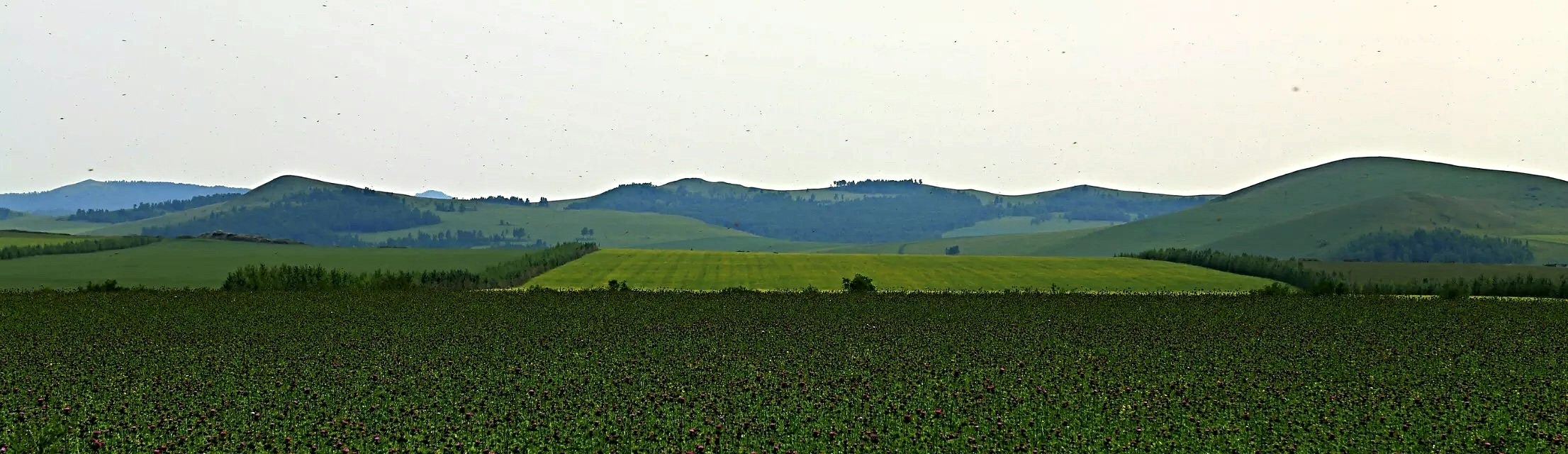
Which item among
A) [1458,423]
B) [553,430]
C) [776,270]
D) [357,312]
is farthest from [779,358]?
[776,270]

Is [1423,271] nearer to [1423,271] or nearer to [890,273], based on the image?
[1423,271]

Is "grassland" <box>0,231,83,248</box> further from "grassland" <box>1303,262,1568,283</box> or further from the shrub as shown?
"grassland" <box>1303,262,1568,283</box>

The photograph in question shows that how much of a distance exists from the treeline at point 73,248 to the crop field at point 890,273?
224ft

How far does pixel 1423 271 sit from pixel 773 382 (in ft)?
365

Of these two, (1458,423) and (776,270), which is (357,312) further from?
(776,270)

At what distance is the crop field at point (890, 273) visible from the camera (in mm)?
89750

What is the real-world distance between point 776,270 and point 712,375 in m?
80.3

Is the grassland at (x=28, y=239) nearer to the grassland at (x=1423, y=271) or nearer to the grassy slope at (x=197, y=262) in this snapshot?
the grassy slope at (x=197, y=262)

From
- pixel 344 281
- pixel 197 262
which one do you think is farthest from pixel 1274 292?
pixel 197 262

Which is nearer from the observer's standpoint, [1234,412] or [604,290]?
[1234,412]

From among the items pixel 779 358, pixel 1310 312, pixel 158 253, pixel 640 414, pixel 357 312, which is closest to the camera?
pixel 640 414

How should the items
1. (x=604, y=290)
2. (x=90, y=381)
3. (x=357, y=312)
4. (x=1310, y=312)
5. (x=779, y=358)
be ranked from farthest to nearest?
(x=604, y=290) < (x=1310, y=312) < (x=357, y=312) < (x=779, y=358) < (x=90, y=381)

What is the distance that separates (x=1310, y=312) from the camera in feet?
171

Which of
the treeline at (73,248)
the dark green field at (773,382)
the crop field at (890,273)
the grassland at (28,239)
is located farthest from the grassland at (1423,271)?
the grassland at (28,239)
